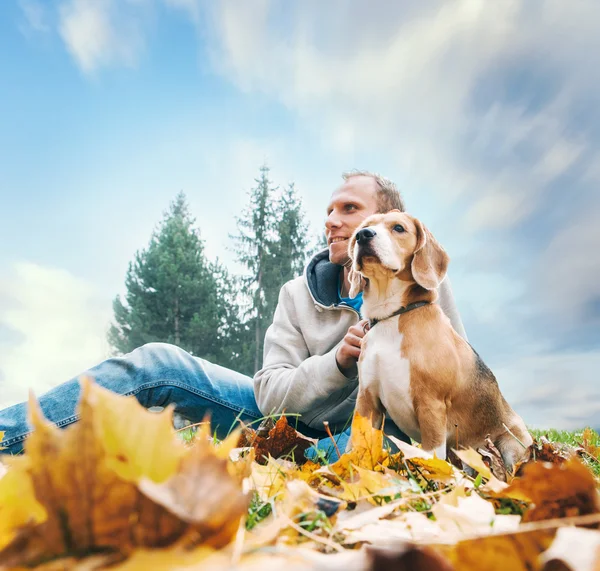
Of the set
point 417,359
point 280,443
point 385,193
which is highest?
point 385,193

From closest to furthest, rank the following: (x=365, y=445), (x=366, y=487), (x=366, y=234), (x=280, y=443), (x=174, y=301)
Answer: (x=366, y=487) < (x=365, y=445) < (x=280, y=443) < (x=366, y=234) < (x=174, y=301)

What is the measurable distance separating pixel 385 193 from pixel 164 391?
7.15 ft

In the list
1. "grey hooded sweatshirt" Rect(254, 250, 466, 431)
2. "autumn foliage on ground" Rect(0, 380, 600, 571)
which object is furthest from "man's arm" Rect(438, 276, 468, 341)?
"autumn foliage on ground" Rect(0, 380, 600, 571)

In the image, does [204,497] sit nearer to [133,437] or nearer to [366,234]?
[133,437]

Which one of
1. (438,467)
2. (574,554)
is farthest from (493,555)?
(438,467)

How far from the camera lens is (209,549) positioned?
0.49m

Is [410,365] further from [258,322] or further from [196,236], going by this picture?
[196,236]

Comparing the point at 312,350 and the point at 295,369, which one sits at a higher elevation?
the point at 312,350

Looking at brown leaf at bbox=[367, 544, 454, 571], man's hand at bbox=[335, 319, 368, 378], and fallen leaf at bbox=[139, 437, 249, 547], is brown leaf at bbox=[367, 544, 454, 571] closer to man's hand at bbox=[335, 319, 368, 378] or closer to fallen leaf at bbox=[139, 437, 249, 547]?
fallen leaf at bbox=[139, 437, 249, 547]

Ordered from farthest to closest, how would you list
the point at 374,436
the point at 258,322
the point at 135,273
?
1. the point at 135,273
2. the point at 258,322
3. the point at 374,436

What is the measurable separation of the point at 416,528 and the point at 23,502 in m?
0.57

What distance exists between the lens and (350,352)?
2885 millimetres

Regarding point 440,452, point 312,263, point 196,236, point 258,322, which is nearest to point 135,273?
point 196,236

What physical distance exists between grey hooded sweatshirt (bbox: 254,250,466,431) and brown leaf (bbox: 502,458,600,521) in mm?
2185
